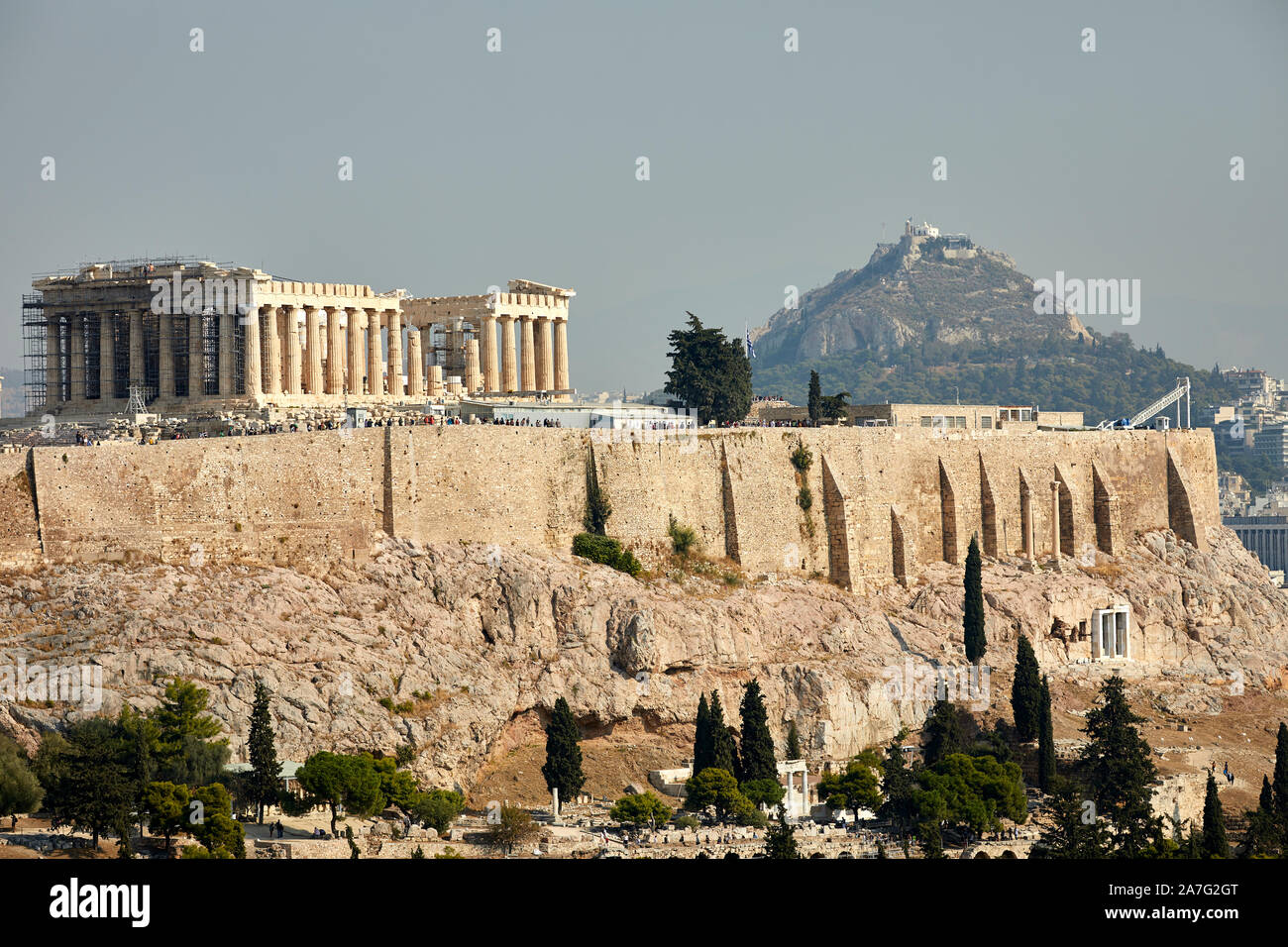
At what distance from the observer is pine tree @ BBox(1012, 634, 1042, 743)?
→ 71.5 m

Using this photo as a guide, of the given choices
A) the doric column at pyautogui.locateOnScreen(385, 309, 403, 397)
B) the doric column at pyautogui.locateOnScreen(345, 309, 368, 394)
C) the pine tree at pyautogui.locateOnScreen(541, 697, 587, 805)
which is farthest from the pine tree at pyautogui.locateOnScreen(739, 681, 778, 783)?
the doric column at pyautogui.locateOnScreen(385, 309, 403, 397)

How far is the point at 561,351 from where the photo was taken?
285 ft

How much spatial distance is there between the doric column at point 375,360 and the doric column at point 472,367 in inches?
202

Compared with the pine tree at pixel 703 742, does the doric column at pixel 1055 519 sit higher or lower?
higher

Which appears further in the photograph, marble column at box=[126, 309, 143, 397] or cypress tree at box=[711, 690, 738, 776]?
marble column at box=[126, 309, 143, 397]

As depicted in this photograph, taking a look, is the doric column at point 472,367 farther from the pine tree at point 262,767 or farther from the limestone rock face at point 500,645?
the pine tree at point 262,767

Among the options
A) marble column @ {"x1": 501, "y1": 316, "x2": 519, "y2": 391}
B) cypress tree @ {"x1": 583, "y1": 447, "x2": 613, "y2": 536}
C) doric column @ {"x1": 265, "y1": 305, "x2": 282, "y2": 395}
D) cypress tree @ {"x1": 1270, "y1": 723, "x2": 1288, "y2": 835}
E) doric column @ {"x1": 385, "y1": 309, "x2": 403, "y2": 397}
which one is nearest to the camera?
cypress tree @ {"x1": 1270, "y1": 723, "x2": 1288, "y2": 835}

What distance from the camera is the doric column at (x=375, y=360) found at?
7788 centimetres

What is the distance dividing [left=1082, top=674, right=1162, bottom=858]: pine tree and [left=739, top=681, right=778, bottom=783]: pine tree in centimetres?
1178

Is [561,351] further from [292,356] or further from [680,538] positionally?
[680,538]

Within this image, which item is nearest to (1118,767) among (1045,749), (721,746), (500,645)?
(1045,749)

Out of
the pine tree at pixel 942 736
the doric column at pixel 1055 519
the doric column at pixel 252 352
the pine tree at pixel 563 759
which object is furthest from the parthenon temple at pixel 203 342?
the doric column at pixel 1055 519

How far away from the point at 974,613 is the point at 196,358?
33.4m

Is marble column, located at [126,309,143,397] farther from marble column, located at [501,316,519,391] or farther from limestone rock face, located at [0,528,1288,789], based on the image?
marble column, located at [501,316,519,391]
